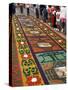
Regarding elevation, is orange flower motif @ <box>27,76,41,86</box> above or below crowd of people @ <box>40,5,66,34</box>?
below

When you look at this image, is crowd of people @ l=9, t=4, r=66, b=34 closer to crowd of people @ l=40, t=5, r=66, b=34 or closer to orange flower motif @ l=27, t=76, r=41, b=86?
crowd of people @ l=40, t=5, r=66, b=34

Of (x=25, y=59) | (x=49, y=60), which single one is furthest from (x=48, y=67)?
(x=25, y=59)

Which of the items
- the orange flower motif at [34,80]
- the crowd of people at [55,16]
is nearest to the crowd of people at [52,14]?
the crowd of people at [55,16]

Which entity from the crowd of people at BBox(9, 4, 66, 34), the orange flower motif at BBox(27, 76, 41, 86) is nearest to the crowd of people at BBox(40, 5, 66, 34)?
the crowd of people at BBox(9, 4, 66, 34)

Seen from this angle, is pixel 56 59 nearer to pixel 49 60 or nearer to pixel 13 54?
pixel 49 60

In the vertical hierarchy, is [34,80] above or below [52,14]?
below

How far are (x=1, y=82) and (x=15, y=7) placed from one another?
1.43 feet

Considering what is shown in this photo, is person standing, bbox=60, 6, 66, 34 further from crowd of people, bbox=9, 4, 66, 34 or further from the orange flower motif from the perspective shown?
the orange flower motif

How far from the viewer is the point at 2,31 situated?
1.09 meters

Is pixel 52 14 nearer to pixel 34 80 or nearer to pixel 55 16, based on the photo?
pixel 55 16

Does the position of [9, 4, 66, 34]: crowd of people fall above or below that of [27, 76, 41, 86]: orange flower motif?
above

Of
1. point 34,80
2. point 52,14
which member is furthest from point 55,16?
point 34,80

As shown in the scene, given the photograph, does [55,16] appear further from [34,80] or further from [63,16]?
[34,80]

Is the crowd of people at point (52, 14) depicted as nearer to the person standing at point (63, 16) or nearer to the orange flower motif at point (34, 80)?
the person standing at point (63, 16)
